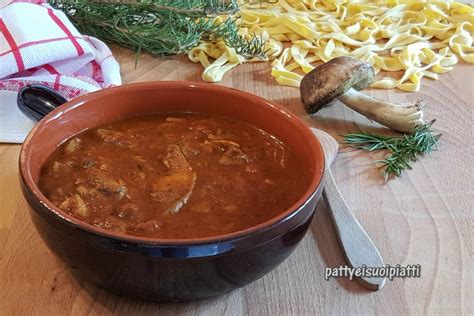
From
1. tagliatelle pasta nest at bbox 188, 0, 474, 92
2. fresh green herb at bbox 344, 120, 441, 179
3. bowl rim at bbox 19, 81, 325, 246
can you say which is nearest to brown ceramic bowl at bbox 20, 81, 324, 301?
bowl rim at bbox 19, 81, 325, 246

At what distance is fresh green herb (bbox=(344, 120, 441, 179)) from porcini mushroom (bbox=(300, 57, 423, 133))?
0.11 feet

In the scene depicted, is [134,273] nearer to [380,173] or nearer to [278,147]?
[278,147]

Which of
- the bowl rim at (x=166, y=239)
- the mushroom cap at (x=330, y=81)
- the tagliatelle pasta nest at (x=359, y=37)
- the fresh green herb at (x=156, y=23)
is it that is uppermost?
the bowl rim at (x=166, y=239)

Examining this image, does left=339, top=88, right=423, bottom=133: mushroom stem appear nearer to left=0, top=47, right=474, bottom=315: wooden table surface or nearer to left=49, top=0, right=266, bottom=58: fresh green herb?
left=0, top=47, right=474, bottom=315: wooden table surface

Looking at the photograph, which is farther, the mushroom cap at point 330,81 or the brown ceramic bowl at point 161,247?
the mushroom cap at point 330,81

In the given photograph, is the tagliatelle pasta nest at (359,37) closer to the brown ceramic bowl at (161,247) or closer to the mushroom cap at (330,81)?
the mushroom cap at (330,81)

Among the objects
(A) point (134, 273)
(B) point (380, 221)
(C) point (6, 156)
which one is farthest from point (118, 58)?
(A) point (134, 273)

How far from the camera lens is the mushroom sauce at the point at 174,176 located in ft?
3.40

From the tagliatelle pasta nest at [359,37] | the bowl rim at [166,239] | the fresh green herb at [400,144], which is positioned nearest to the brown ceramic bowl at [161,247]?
the bowl rim at [166,239]

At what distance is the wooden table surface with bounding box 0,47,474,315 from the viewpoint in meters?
1.08

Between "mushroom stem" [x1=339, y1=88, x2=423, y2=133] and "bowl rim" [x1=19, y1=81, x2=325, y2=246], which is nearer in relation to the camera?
"bowl rim" [x1=19, y1=81, x2=325, y2=246]

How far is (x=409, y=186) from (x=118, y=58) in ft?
3.02

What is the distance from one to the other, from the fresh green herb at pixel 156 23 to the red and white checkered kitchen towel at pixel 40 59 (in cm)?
15

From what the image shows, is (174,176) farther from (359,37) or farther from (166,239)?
(359,37)
